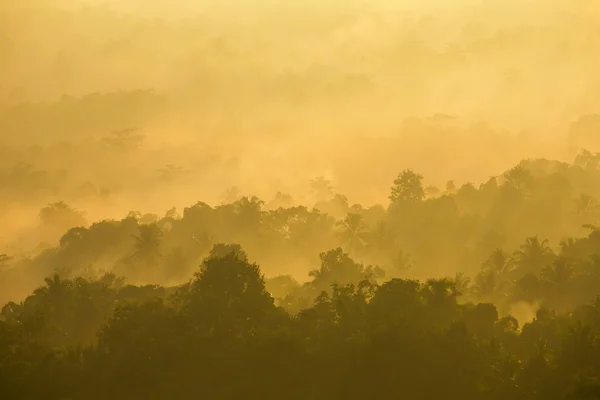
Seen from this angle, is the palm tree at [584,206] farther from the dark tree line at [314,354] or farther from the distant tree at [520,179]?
the dark tree line at [314,354]

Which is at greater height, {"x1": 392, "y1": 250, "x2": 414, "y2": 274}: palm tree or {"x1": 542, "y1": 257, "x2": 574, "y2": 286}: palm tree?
{"x1": 392, "y1": 250, "x2": 414, "y2": 274}: palm tree

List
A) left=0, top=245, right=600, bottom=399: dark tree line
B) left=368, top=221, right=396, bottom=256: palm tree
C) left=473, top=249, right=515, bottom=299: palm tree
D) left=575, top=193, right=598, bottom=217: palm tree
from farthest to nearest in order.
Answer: left=368, top=221, right=396, bottom=256: palm tree → left=575, top=193, right=598, bottom=217: palm tree → left=473, top=249, right=515, bottom=299: palm tree → left=0, top=245, right=600, bottom=399: dark tree line

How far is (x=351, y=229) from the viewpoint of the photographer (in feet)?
305

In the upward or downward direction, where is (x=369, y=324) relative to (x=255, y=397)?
upward

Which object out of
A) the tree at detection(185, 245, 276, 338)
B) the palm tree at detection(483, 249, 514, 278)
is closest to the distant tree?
the palm tree at detection(483, 249, 514, 278)

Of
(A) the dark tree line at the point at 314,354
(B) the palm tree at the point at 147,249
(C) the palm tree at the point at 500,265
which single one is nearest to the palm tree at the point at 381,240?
(C) the palm tree at the point at 500,265

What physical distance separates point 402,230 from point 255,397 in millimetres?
60225

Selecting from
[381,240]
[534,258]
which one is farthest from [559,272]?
[381,240]

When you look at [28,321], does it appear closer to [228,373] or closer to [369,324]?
[228,373]

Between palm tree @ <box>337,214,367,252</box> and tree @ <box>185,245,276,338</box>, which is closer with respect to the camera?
tree @ <box>185,245,276,338</box>

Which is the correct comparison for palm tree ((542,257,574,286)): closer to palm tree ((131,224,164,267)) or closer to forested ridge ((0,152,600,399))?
forested ridge ((0,152,600,399))

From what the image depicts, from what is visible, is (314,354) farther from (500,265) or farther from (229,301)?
(500,265)

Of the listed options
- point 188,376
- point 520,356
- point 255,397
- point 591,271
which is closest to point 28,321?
point 188,376

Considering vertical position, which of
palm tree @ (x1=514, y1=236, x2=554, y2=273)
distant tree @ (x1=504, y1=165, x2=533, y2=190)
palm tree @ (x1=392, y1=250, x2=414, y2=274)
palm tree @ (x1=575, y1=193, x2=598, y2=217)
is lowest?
palm tree @ (x1=514, y1=236, x2=554, y2=273)
